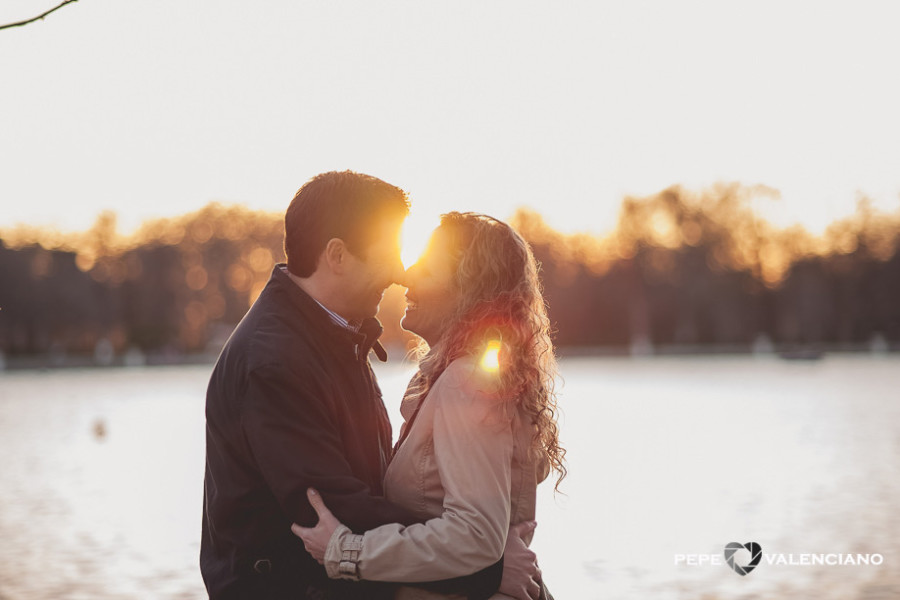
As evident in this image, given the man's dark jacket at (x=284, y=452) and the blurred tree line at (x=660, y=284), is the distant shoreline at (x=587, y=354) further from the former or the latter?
the man's dark jacket at (x=284, y=452)

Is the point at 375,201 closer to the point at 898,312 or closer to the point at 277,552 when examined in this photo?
the point at 277,552

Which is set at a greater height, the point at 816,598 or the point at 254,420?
the point at 254,420

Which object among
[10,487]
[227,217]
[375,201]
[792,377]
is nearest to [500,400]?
[375,201]

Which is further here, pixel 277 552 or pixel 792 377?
pixel 792 377

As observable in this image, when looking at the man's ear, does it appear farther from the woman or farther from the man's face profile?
the woman

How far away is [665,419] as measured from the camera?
22.2m

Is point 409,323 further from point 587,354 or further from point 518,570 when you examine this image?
point 587,354

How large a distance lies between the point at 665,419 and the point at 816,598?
14.8 metres

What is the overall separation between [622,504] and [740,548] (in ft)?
7.75

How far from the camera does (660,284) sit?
78.2m

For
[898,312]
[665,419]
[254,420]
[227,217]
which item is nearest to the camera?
[254,420]

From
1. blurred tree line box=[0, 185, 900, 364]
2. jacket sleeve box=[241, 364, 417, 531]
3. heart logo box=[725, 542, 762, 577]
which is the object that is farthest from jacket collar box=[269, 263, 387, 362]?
blurred tree line box=[0, 185, 900, 364]

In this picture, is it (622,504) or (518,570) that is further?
(622,504)

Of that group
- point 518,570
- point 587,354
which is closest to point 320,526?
point 518,570
